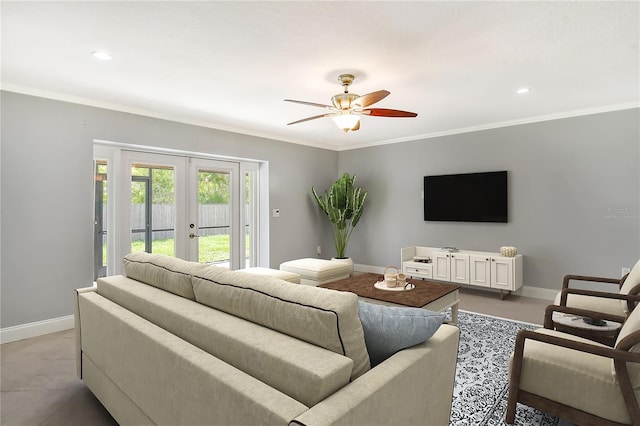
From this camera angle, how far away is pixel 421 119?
15.0ft

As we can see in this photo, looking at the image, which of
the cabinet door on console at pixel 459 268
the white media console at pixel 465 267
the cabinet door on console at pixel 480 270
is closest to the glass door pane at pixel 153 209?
the white media console at pixel 465 267

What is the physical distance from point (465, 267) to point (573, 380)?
3081 mm

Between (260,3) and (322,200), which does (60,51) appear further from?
(322,200)

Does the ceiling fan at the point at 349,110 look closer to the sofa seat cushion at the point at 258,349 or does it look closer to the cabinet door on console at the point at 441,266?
the sofa seat cushion at the point at 258,349

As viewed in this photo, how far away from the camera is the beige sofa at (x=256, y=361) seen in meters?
1.03

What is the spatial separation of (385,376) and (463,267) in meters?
4.01

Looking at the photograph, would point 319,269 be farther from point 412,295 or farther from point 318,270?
point 412,295

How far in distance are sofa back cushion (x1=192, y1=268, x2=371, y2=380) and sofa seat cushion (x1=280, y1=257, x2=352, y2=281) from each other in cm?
266

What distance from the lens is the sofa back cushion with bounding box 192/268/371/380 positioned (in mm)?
1162

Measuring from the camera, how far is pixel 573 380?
5.70 ft

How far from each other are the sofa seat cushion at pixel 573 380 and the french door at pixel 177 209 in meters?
4.11

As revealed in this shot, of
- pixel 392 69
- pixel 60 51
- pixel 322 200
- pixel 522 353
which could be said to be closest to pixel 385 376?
pixel 522 353

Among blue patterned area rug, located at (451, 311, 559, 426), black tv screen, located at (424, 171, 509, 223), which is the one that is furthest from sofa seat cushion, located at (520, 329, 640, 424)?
black tv screen, located at (424, 171, 509, 223)

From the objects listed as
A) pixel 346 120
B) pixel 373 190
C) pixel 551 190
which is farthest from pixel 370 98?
pixel 373 190
